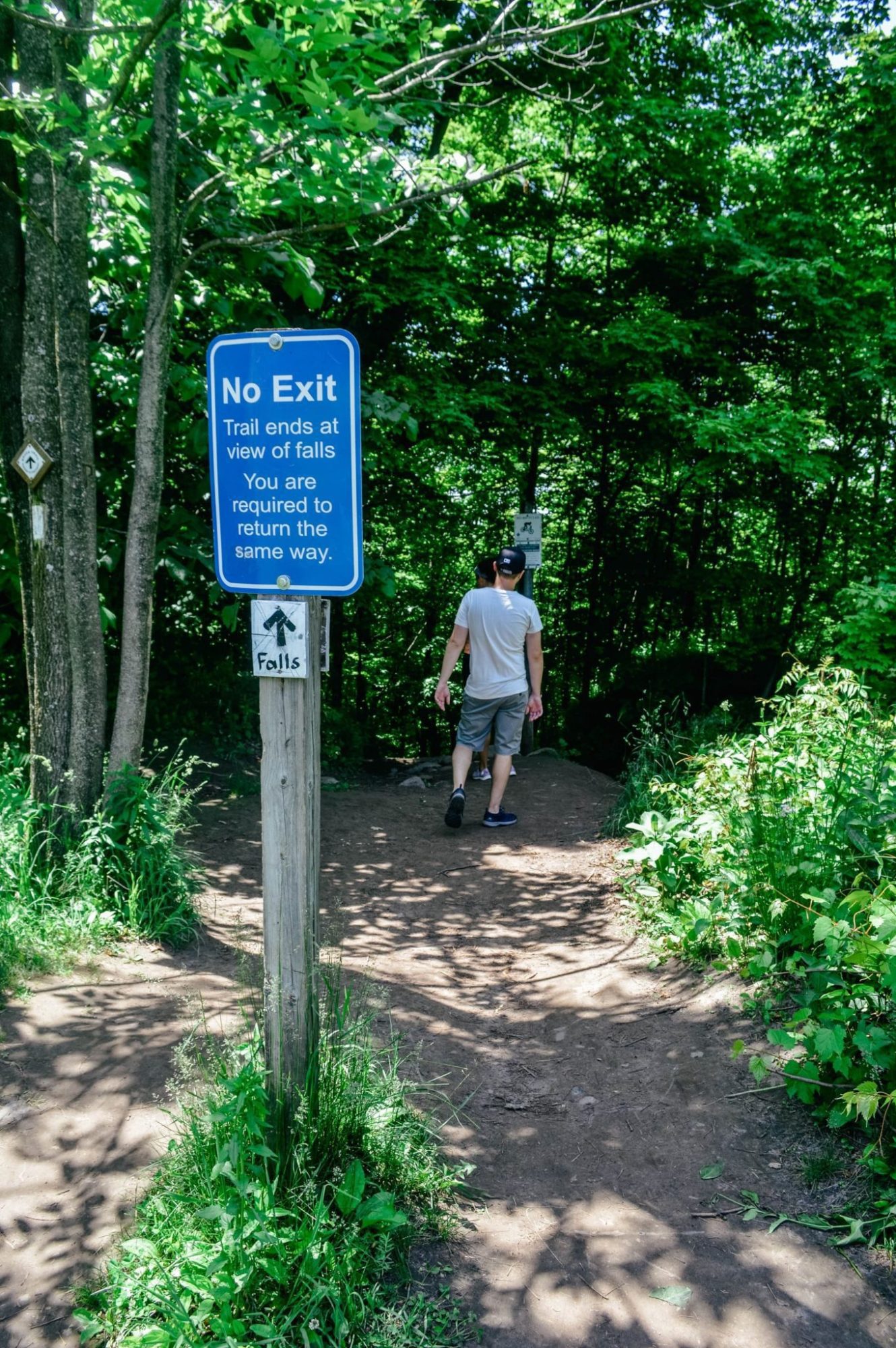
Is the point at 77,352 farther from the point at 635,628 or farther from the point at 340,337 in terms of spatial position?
the point at 635,628

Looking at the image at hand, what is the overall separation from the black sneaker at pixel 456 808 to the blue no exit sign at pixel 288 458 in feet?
16.1

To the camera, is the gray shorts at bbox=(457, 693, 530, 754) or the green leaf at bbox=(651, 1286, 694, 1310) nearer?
the green leaf at bbox=(651, 1286, 694, 1310)

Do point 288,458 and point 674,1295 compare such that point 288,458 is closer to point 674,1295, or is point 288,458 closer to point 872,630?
point 674,1295

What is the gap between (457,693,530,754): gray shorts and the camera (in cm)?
727

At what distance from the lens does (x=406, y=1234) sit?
2.85 meters

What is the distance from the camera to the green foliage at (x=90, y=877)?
461 cm

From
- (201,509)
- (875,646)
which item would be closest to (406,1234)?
(201,509)

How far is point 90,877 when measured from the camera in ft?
16.4

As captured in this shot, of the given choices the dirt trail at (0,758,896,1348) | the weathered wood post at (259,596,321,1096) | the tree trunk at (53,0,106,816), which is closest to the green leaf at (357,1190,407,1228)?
the dirt trail at (0,758,896,1348)

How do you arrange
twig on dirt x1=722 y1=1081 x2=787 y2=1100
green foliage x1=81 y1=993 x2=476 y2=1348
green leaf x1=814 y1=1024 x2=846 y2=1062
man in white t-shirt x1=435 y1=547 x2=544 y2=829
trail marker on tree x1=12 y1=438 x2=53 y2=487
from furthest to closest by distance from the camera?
man in white t-shirt x1=435 y1=547 x2=544 y2=829, trail marker on tree x1=12 y1=438 x2=53 y2=487, twig on dirt x1=722 y1=1081 x2=787 y2=1100, green leaf x1=814 y1=1024 x2=846 y2=1062, green foliage x1=81 y1=993 x2=476 y2=1348

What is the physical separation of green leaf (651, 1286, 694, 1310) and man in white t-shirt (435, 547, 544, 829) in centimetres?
452

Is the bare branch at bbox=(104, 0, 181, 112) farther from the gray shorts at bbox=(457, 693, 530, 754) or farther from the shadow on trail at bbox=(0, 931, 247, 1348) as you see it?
the gray shorts at bbox=(457, 693, 530, 754)

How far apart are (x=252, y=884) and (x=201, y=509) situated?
3.52 m

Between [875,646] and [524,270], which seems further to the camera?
[524,270]
